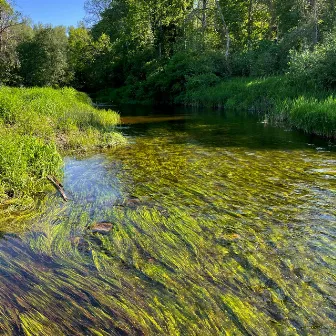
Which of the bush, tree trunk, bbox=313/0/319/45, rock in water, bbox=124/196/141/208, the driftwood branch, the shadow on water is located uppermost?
tree trunk, bbox=313/0/319/45

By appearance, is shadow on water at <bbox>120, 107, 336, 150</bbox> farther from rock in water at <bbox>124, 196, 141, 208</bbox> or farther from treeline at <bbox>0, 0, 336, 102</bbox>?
treeline at <bbox>0, 0, 336, 102</bbox>

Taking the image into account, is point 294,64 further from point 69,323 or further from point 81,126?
point 69,323

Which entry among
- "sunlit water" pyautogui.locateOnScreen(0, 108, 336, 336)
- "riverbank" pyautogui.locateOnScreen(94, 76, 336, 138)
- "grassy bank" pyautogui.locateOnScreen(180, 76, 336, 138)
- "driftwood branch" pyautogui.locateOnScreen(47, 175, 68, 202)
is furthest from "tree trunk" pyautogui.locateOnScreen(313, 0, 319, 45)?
"driftwood branch" pyautogui.locateOnScreen(47, 175, 68, 202)

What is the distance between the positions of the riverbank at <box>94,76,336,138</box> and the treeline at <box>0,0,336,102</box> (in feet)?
2.47

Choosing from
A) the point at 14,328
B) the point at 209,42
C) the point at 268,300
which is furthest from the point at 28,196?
the point at 209,42

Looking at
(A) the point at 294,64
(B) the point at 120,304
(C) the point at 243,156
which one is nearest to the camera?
(B) the point at 120,304

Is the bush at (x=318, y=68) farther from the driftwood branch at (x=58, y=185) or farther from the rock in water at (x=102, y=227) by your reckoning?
the rock in water at (x=102, y=227)

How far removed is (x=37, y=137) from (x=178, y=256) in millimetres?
7107

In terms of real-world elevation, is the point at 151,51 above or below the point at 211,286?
above

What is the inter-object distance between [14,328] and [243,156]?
26.7 feet

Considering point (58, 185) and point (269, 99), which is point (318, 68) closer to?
point (269, 99)

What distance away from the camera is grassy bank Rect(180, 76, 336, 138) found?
43.2 ft

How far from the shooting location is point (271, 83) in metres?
22.7

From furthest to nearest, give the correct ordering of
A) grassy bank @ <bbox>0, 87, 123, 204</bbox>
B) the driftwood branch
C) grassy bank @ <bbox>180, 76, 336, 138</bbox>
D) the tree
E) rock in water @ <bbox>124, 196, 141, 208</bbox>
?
the tree, grassy bank @ <bbox>180, 76, 336, 138</bbox>, the driftwood branch, grassy bank @ <bbox>0, 87, 123, 204</bbox>, rock in water @ <bbox>124, 196, 141, 208</bbox>
